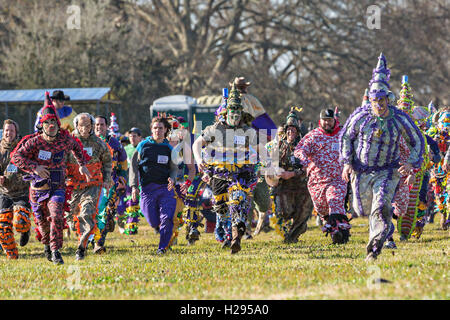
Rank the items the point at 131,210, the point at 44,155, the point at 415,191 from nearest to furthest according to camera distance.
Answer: the point at 44,155 → the point at 415,191 → the point at 131,210

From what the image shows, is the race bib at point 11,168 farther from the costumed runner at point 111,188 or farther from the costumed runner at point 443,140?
the costumed runner at point 443,140

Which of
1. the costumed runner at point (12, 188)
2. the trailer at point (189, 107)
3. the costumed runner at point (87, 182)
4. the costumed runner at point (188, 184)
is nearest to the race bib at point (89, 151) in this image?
the costumed runner at point (87, 182)

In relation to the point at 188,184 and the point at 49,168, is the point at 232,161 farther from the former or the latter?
A: the point at 188,184

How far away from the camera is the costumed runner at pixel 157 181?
35.9ft

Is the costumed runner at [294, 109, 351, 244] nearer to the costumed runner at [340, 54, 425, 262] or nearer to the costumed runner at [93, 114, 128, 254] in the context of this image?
the costumed runner at [340, 54, 425, 262]

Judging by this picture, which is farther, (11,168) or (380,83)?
(11,168)

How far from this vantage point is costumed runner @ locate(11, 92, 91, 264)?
381 inches

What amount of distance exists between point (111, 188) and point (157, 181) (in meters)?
1.13

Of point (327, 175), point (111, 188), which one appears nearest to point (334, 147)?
point (327, 175)

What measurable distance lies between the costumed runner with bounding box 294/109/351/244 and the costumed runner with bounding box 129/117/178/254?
2043mm

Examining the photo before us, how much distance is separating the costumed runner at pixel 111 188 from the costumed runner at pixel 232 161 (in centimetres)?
169

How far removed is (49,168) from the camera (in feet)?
32.0

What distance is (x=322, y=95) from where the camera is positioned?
36.8m

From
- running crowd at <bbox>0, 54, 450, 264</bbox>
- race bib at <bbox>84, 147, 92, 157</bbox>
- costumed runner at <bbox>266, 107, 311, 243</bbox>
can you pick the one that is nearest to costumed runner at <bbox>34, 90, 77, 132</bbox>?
running crowd at <bbox>0, 54, 450, 264</bbox>
